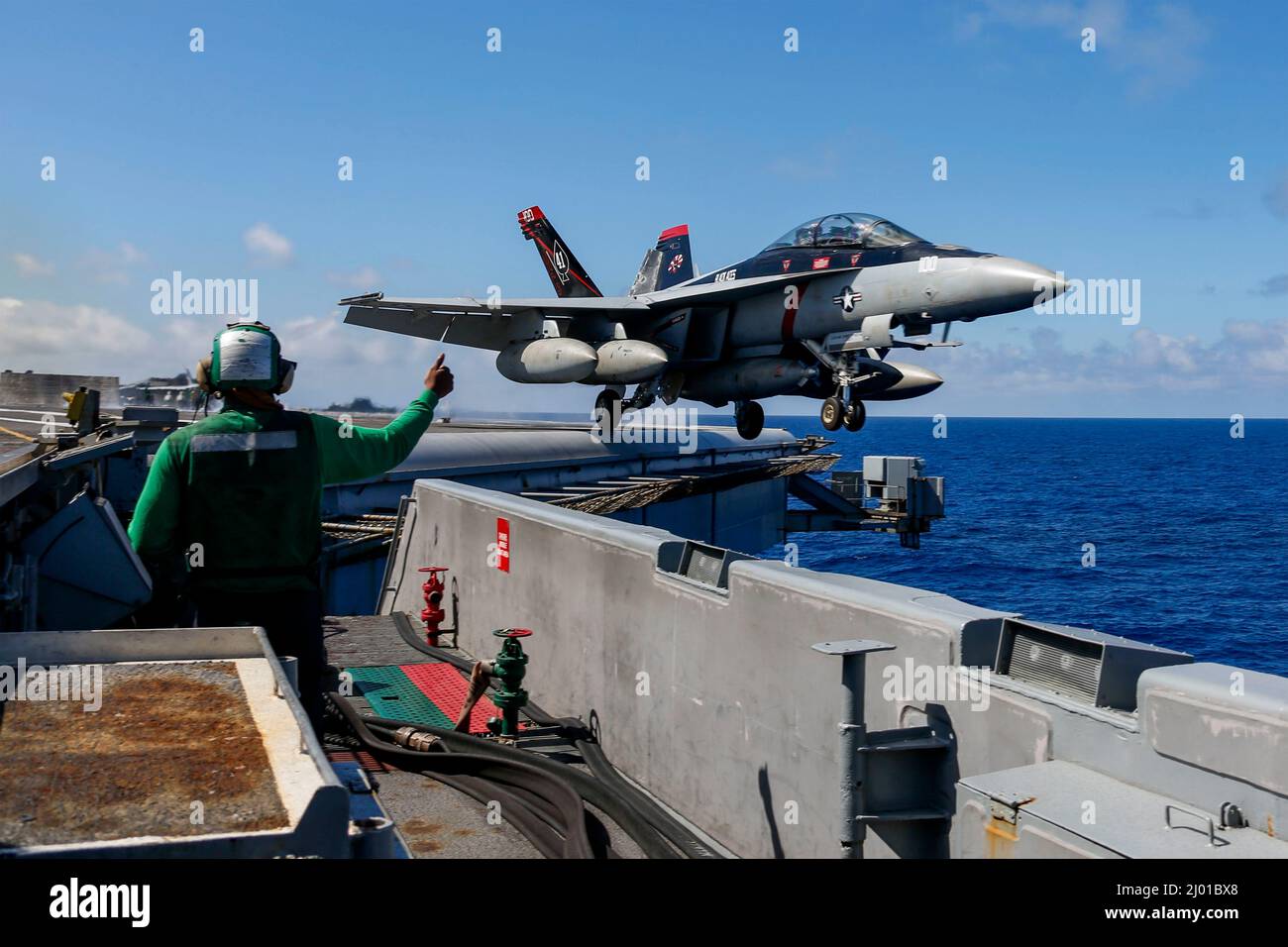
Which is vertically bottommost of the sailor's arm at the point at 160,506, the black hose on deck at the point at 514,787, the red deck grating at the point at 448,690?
the red deck grating at the point at 448,690

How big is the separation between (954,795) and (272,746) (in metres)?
3.02

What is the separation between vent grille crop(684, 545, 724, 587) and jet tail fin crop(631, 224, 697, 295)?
2399 cm

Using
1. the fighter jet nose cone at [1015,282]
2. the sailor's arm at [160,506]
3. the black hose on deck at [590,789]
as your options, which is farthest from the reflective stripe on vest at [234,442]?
the fighter jet nose cone at [1015,282]

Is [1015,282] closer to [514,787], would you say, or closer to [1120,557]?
[514,787]

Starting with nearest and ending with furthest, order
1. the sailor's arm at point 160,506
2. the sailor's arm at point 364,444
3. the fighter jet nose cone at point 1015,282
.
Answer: the sailor's arm at point 160,506
the sailor's arm at point 364,444
the fighter jet nose cone at point 1015,282

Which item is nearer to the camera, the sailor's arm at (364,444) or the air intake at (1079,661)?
the air intake at (1079,661)

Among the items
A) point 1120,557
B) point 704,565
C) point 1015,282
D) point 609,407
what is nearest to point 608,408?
point 609,407

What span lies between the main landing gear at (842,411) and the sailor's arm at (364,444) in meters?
17.8

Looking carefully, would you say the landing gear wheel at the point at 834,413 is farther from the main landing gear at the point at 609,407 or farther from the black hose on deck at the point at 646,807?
the black hose on deck at the point at 646,807

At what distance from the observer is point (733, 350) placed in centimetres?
2547

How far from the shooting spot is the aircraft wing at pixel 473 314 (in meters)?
26.9

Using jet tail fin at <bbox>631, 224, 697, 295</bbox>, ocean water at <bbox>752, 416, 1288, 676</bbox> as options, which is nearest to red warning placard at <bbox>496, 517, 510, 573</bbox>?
jet tail fin at <bbox>631, 224, 697, 295</bbox>

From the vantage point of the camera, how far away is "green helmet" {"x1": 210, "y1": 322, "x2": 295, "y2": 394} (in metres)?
4.62
